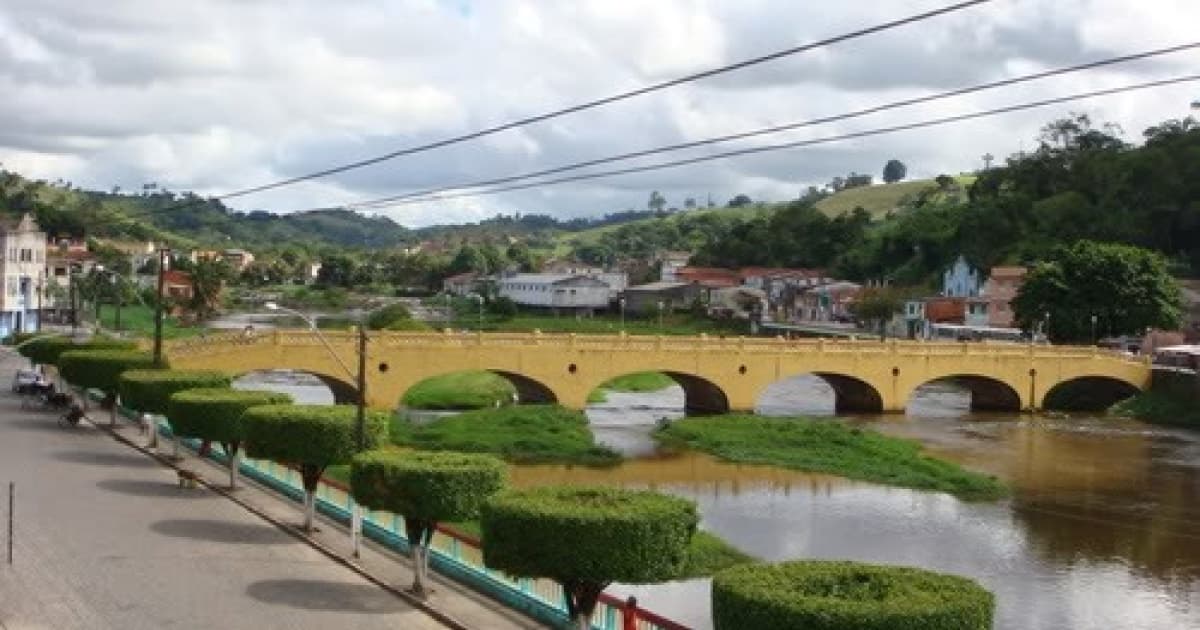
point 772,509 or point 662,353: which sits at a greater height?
point 662,353

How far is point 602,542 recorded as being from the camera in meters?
17.9

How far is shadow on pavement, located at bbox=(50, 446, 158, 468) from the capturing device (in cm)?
3794

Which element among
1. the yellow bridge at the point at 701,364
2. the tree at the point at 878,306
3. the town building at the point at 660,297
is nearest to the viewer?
the yellow bridge at the point at 701,364

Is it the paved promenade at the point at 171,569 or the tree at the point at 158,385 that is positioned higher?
the tree at the point at 158,385

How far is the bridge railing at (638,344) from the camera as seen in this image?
2265 inches

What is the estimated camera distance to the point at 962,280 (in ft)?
438

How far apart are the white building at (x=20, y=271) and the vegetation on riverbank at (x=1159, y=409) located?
7262 centimetres

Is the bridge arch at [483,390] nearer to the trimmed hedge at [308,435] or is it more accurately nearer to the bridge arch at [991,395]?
the bridge arch at [991,395]

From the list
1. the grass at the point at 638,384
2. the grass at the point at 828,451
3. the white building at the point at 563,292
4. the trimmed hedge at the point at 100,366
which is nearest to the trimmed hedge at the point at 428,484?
the trimmed hedge at the point at 100,366

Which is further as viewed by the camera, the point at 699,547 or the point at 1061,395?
the point at 1061,395

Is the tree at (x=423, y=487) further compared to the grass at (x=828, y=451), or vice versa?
the grass at (x=828, y=451)

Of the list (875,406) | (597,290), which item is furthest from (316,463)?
(597,290)

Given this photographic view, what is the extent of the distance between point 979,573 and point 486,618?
1648 cm

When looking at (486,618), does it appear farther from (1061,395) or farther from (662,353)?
(1061,395)
